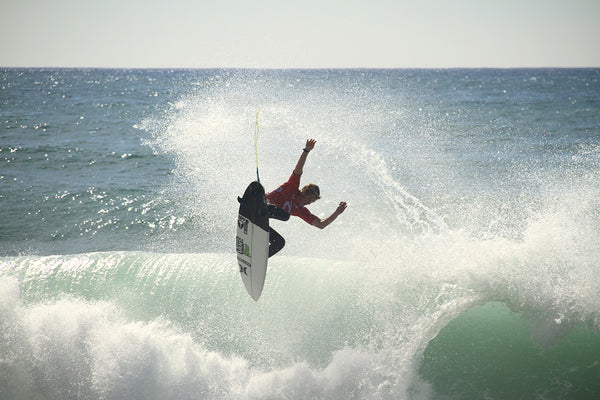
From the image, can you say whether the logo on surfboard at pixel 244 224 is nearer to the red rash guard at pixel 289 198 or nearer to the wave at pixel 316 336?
the red rash guard at pixel 289 198

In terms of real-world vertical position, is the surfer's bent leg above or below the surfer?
below

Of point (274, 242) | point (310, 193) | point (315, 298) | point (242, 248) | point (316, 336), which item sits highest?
point (310, 193)

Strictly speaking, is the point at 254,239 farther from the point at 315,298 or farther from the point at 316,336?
the point at 316,336

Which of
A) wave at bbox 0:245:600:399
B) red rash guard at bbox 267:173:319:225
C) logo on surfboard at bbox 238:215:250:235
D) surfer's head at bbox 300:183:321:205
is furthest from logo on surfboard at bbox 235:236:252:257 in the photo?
surfer's head at bbox 300:183:321:205

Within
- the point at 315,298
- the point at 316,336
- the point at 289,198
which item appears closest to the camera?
the point at 316,336

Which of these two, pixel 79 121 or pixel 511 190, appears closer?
pixel 511 190

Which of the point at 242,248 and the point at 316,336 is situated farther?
the point at 242,248

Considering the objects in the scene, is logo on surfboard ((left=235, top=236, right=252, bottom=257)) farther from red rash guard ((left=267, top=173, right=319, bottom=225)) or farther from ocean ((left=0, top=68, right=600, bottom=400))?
ocean ((left=0, top=68, right=600, bottom=400))

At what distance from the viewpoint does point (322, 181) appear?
10.8m

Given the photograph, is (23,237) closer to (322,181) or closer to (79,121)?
(322,181)

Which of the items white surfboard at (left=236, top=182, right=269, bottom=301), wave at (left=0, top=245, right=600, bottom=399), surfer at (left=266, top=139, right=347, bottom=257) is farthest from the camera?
surfer at (left=266, top=139, right=347, bottom=257)

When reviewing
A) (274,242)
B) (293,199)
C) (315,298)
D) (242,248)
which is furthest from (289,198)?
(315,298)

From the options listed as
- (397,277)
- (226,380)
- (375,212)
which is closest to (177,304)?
(226,380)

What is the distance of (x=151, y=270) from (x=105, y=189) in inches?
230
